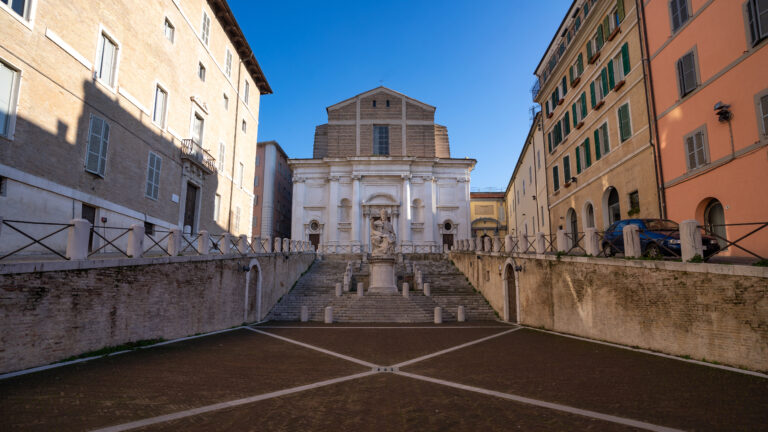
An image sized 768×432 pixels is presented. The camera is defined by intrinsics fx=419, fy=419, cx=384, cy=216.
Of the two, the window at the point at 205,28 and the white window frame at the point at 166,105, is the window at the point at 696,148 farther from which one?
the window at the point at 205,28

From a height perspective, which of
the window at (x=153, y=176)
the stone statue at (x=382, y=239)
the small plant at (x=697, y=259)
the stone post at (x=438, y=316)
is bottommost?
the stone post at (x=438, y=316)

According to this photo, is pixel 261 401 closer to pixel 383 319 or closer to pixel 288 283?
pixel 383 319

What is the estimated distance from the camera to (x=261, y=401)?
6.59m

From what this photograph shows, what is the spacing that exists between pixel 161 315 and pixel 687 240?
45.0 ft

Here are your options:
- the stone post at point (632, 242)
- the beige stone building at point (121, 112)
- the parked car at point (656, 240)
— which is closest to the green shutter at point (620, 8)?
the parked car at point (656, 240)

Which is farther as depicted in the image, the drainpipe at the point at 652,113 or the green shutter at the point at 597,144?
the green shutter at the point at 597,144

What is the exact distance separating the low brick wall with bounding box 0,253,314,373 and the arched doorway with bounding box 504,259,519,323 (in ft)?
37.2

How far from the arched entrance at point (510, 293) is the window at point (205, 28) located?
787 inches

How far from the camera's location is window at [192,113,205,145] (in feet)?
73.9

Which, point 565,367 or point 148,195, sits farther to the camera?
point 148,195

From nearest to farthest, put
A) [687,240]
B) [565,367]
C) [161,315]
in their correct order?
1. [565,367]
2. [687,240]
3. [161,315]

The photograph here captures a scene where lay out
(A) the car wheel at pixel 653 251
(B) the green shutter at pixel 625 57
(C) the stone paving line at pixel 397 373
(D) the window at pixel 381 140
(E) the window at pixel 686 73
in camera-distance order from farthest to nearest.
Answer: (D) the window at pixel 381 140 < (B) the green shutter at pixel 625 57 < (E) the window at pixel 686 73 < (A) the car wheel at pixel 653 251 < (C) the stone paving line at pixel 397 373

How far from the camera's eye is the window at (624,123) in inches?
702

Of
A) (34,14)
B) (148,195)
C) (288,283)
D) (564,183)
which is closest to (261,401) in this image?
(34,14)
